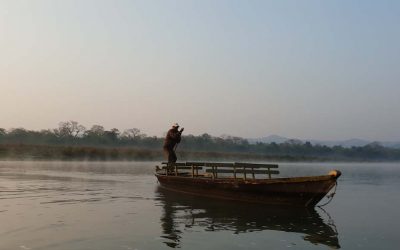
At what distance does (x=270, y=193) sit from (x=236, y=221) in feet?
14.1

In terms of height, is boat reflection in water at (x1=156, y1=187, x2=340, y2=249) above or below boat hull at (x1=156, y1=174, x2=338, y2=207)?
below

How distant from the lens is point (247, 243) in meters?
12.1

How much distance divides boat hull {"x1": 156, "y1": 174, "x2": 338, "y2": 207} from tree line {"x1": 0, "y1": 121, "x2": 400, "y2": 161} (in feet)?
204

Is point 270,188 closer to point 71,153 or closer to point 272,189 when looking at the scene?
point 272,189

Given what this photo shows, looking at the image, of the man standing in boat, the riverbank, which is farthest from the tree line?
the man standing in boat

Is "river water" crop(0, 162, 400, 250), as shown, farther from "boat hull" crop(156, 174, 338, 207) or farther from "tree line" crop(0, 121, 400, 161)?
"tree line" crop(0, 121, 400, 161)

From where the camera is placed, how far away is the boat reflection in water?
1360 centimetres

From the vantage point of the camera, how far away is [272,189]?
19.5m

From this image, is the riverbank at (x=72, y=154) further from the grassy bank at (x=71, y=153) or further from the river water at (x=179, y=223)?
the river water at (x=179, y=223)

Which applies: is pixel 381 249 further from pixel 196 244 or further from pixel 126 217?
pixel 126 217

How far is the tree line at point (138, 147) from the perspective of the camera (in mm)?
83562

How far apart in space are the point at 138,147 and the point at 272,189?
120 m

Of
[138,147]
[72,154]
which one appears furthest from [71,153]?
[138,147]

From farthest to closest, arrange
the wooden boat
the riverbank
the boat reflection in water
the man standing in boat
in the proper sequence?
the riverbank < the man standing in boat < the wooden boat < the boat reflection in water
